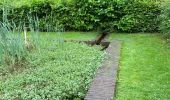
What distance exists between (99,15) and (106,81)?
15.3 feet

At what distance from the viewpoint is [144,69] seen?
22.2ft

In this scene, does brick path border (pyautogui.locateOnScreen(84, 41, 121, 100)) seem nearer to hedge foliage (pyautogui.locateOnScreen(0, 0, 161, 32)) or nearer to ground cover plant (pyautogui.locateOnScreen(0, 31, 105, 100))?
ground cover plant (pyautogui.locateOnScreen(0, 31, 105, 100))

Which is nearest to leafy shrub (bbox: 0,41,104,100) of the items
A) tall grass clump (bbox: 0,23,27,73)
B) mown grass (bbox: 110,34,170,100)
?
tall grass clump (bbox: 0,23,27,73)

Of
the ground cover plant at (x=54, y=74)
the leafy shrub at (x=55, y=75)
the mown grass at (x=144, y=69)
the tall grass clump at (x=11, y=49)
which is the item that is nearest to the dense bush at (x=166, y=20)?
the mown grass at (x=144, y=69)

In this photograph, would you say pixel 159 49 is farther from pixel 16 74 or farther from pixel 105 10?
pixel 16 74

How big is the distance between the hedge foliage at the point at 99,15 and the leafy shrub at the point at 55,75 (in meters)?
2.45

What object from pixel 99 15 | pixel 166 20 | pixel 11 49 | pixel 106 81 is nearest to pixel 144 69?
pixel 106 81

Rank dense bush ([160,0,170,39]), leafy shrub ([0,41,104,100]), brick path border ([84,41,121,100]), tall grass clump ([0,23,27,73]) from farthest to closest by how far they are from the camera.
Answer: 1. dense bush ([160,0,170,39])
2. tall grass clump ([0,23,27,73])
3. leafy shrub ([0,41,104,100])
4. brick path border ([84,41,121,100])

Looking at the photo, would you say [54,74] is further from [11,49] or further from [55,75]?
[11,49]

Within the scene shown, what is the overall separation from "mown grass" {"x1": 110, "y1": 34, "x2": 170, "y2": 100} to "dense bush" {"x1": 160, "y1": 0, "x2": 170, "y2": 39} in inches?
8.6

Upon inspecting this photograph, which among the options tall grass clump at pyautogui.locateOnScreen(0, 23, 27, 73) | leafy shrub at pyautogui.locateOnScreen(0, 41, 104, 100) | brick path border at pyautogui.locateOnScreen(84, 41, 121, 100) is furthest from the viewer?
tall grass clump at pyautogui.locateOnScreen(0, 23, 27, 73)

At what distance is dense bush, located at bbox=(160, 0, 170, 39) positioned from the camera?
9016 mm

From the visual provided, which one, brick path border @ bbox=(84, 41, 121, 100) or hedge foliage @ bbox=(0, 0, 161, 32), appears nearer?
brick path border @ bbox=(84, 41, 121, 100)

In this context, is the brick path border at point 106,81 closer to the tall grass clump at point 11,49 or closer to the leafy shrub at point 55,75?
the leafy shrub at point 55,75
